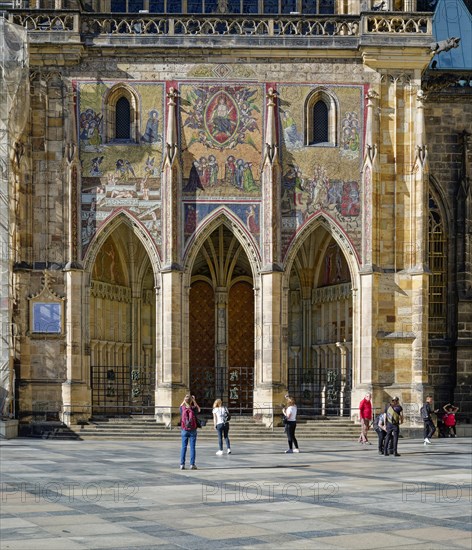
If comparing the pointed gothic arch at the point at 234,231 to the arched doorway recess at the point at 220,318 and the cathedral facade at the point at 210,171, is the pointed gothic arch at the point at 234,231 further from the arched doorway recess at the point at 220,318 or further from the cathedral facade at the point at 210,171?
the arched doorway recess at the point at 220,318

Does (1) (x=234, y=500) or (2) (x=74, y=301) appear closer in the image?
(1) (x=234, y=500)

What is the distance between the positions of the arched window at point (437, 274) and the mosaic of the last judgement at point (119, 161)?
9623 millimetres

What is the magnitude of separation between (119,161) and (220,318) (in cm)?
736

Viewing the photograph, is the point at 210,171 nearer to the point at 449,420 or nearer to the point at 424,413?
the point at 424,413

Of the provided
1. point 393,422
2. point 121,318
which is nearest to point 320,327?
point 121,318

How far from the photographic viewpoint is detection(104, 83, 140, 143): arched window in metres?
33.0

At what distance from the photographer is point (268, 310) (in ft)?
107

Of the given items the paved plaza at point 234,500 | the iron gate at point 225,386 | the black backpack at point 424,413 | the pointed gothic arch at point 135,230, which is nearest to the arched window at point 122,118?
the pointed gothic arch at point 135,230

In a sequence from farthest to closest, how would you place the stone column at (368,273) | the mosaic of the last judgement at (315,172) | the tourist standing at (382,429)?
the mosaic of the last judgement at (315,172) → the stone column at (368,273) → the tourist standing at (382,429)

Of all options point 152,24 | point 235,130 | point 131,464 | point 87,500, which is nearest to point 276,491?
point 87,500

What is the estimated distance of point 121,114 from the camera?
33312mm

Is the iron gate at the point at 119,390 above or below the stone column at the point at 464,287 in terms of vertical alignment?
below

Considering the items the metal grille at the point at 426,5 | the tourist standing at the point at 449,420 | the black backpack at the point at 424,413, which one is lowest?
the tourist standing at the point at 449,420

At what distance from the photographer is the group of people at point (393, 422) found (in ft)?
81.9
